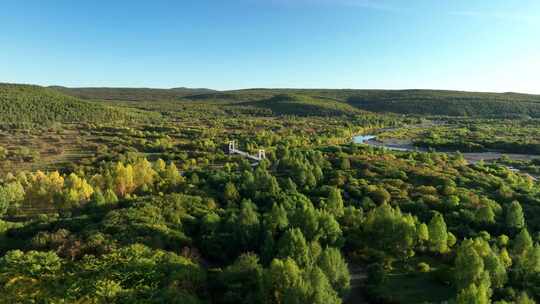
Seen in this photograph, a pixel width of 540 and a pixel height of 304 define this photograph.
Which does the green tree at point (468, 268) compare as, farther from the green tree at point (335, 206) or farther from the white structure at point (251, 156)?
the white structure at point (251, 156)

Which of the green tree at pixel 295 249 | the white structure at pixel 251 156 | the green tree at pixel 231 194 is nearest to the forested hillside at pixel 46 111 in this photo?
the white structure at pixel 251 156

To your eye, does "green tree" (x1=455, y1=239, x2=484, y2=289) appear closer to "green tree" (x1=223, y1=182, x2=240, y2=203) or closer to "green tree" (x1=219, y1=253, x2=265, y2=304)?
"green tree" (x1=219, y1=253, x2=265, y2=304)

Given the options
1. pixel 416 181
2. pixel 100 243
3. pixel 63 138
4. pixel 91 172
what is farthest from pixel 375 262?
pixel 63 138

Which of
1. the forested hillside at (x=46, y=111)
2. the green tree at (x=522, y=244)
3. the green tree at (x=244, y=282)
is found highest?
the forested hillside at (x=46, y=111)

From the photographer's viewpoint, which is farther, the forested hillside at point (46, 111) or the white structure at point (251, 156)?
the forested hillside at point (46, 111)

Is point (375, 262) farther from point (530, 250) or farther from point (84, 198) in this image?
point (84, 198)

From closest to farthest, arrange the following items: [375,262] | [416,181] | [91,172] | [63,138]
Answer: [375,262] → [416,181] → [91,172] → [63,138]

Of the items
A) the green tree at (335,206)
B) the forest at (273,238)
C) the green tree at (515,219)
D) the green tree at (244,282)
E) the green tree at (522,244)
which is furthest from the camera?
the green tree at (335,206)

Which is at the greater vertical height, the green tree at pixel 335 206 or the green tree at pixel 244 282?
the green tree at pixel 335 206

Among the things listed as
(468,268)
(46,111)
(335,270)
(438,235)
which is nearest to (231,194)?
(335,270)

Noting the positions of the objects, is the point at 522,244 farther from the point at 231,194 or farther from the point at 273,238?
the point at 231,194

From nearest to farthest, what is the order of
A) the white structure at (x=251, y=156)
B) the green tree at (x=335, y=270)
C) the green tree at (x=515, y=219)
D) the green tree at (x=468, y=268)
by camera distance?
the green tree at (x=335, y=270) → the green tree at (x=468, y=268) → the green tree at (x=515, y=219) → the white structure at (x=251, y=156)
